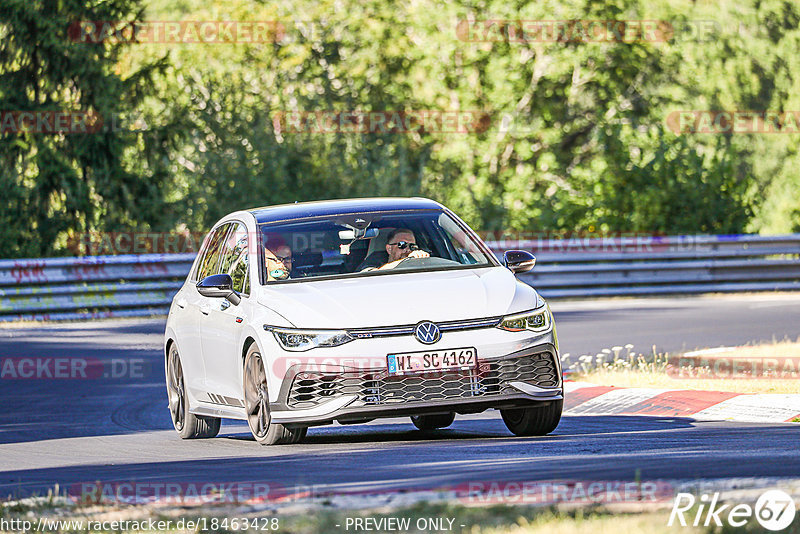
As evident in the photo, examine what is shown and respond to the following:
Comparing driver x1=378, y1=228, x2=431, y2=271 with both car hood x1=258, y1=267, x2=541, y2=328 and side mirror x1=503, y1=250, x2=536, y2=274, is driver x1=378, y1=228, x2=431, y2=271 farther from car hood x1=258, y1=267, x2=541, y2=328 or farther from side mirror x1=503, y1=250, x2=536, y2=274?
side mirror x1=503, y1=250, x2=536, y2=274

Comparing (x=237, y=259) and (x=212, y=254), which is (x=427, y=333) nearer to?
(x=237, y=259)

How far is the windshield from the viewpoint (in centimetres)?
1063

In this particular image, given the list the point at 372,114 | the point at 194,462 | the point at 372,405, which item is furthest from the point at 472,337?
the point at 372,114

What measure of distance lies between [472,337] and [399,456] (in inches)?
34.5

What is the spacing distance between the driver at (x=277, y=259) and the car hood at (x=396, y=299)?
0.22m

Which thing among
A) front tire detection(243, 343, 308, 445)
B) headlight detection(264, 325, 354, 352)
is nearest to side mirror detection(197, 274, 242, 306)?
front tire detection(243, 343, 308, 445)

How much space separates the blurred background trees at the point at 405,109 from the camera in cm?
3194

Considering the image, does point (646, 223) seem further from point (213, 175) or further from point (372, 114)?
point (372, 114)

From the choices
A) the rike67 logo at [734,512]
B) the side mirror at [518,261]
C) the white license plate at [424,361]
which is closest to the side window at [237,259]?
the white license plate at [424,361]

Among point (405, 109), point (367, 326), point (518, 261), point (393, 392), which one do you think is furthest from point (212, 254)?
point (405, 109)

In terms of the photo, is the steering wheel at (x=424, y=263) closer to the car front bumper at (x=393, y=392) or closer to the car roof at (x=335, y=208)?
the car roof at (x=335, y=208)

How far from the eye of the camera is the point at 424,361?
31.3 feet

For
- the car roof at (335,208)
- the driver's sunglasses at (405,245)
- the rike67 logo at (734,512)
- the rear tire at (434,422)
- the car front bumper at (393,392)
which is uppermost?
the car roof at (335,208)

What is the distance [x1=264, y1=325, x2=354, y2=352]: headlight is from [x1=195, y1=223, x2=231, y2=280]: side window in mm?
2213
